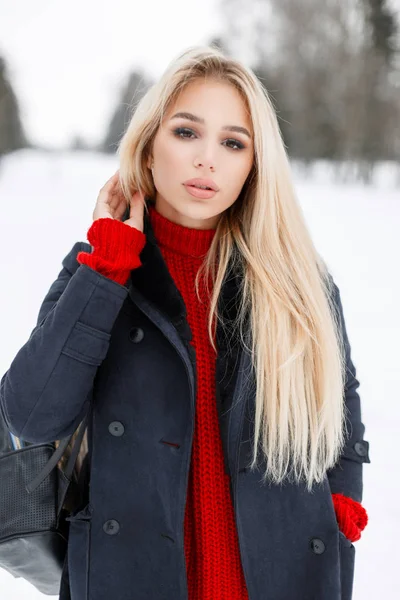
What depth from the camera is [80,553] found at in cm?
158

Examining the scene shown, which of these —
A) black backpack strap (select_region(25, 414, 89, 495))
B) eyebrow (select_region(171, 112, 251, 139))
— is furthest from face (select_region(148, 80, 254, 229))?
black backpack strap (select_region(25, 414, 89, 495))

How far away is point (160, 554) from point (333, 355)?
2.54 ft

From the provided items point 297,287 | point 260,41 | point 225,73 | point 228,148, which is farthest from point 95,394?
point 260,41

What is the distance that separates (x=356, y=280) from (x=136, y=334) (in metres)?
6.50

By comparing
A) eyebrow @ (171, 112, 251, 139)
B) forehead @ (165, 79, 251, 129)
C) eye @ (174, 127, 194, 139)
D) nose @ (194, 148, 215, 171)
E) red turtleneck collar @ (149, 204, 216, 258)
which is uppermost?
forehead @ (165, 79, 251, 129)

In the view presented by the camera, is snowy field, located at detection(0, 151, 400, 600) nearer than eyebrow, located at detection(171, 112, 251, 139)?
No

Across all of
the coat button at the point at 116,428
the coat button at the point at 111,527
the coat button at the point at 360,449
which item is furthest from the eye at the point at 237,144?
the coat button at the point at 111,527

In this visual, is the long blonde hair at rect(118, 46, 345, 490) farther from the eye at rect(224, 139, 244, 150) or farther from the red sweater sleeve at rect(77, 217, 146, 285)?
the red sweater sleeve at rect(77, 217, 146, 285)

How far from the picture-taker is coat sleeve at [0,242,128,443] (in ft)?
4.88

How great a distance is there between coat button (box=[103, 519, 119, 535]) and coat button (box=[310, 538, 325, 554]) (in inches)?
22.5

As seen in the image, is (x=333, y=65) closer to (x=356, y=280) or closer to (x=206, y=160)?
(x=356, y=280)

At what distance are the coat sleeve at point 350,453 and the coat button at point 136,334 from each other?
0.71 metres

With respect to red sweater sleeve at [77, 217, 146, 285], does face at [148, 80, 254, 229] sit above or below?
above

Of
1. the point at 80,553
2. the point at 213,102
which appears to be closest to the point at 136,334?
the point at 80,553
